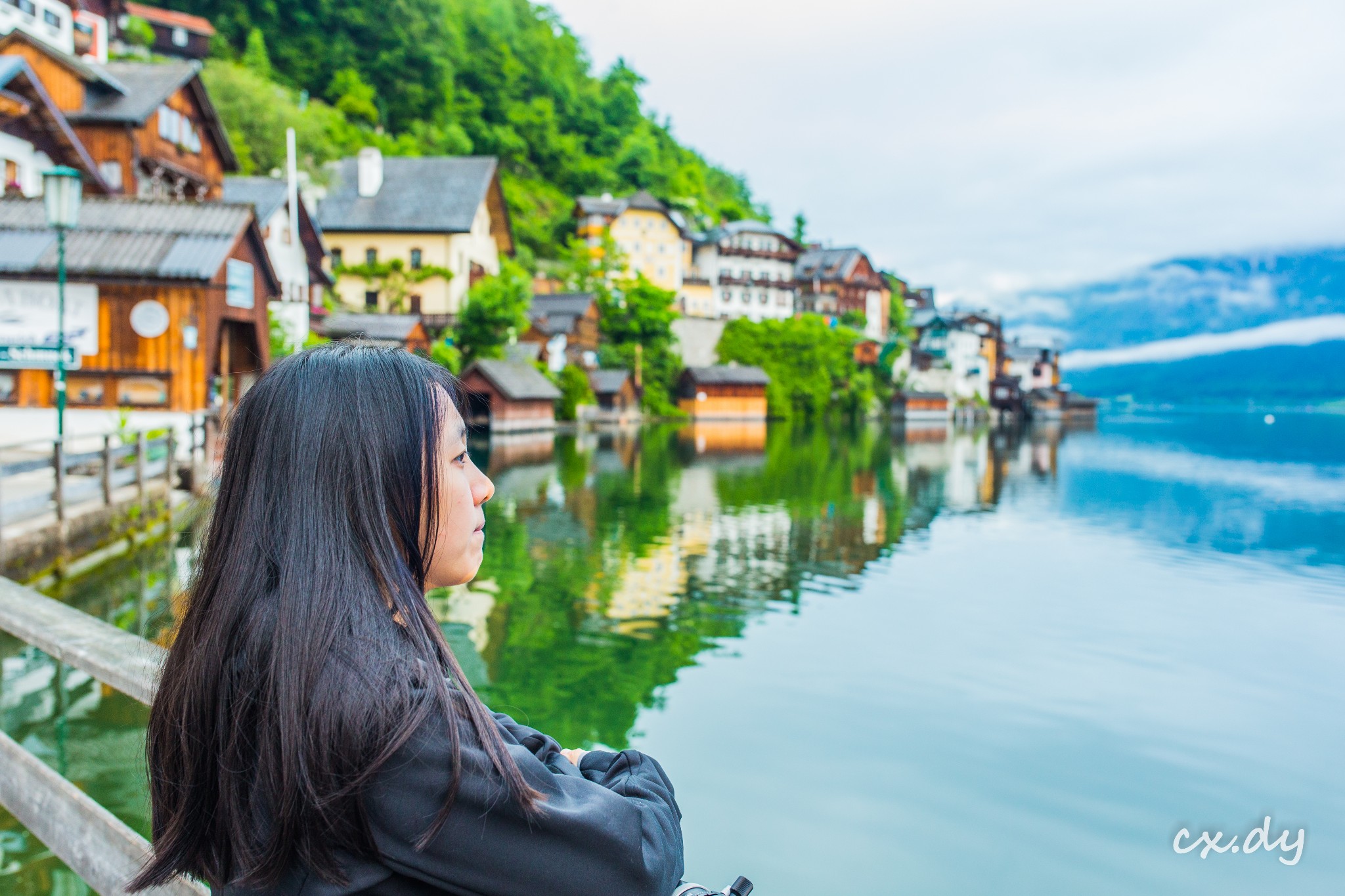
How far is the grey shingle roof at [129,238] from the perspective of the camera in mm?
16625

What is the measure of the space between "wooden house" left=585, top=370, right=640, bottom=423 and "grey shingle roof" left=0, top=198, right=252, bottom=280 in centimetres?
3186

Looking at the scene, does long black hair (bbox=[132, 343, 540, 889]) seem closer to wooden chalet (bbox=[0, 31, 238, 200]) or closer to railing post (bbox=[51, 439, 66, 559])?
railing post (bbox=[51, 439, 66, 559])

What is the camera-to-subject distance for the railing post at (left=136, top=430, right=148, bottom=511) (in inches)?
487

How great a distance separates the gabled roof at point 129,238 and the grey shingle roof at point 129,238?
1cm

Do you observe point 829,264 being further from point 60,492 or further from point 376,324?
point 60,492

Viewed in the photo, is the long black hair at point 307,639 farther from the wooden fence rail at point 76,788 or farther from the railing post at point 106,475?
the railing post at point 106,475

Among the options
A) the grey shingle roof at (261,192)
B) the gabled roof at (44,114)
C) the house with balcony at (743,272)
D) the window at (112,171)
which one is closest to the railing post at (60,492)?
the gabled roof at (44,114)

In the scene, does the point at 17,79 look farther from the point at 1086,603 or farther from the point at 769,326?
the point at 769,326

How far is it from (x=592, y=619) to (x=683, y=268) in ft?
198

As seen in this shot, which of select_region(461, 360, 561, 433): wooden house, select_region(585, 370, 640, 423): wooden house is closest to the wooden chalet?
select_region(461, 360, 561, 433): wooden house

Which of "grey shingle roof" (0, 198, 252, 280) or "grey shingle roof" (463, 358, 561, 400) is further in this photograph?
"grey shingle roof" (463, 358, 561, 400)

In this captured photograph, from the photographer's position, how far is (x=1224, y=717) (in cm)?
852

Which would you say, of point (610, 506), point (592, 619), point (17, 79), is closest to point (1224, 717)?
point (592, 619)

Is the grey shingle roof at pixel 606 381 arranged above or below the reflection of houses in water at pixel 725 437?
above
